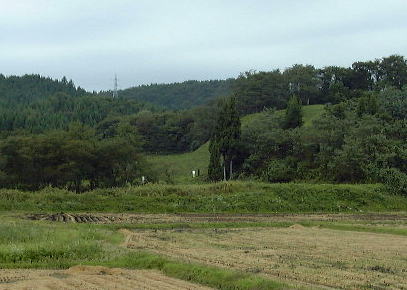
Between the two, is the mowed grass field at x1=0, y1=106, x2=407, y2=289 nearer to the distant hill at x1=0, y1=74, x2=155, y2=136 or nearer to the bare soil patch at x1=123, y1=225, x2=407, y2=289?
the bare soil patch at x1=123, y1=225, x2=407, y2=289

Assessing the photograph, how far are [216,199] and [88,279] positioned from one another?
2522cm

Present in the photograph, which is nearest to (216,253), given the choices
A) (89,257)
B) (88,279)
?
(89,257)

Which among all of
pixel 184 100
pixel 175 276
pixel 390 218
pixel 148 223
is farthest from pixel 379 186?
pixel 184 100

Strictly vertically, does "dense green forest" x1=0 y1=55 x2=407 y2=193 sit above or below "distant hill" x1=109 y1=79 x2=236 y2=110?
below

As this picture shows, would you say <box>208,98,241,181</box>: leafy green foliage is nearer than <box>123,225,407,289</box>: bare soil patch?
No

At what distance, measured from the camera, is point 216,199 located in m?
38.2

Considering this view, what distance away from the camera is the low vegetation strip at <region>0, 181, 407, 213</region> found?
36375mm

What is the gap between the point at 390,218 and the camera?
A: 108 ft

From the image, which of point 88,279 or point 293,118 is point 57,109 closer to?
point 293,118

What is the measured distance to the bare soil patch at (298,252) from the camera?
→ 13.8 m

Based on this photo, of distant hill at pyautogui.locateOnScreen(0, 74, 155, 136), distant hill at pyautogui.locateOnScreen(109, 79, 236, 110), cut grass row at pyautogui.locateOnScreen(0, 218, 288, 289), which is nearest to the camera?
cut grass row at pyautogui.locateOnScreen(0, 218, 288, 289)

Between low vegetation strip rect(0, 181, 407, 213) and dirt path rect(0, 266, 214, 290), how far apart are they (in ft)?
70.7

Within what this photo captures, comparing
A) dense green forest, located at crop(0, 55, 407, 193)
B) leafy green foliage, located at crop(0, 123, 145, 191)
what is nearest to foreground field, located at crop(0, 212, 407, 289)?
leafy green foliage, located at crop(0, 123, 145, 191)

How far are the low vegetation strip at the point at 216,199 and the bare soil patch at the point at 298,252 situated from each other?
A: 33.9ft
